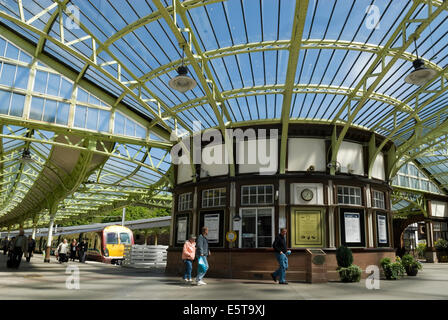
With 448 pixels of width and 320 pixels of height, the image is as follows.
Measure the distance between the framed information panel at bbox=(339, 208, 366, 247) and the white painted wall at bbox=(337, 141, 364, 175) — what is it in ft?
5.88

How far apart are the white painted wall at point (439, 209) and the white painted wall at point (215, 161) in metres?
27.2

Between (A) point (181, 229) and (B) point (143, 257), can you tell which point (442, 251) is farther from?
(A) point (181, 229)

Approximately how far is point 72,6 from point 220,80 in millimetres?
5872

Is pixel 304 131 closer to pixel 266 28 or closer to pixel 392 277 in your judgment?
pixel 266 28

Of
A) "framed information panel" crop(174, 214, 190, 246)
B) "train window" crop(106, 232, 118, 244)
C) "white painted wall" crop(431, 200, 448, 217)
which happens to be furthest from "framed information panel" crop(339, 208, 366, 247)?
"white painted wall" crop(431, 200, 448, 217)

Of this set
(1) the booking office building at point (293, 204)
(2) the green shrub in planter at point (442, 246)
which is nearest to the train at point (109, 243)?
(1) the booking office building at point (293, 204)

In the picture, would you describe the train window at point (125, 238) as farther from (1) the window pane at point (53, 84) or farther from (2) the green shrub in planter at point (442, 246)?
(2) the green shrub in planter at point (442, 246)

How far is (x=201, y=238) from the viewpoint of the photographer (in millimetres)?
11375

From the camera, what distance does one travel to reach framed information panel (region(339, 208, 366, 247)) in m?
14.6

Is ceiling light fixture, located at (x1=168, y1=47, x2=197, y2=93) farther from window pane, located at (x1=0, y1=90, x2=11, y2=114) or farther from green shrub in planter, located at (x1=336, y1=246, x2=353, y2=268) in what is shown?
window pane, located at (x1=0, y1=90, x2=11, y2=114)

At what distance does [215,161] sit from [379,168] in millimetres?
7621

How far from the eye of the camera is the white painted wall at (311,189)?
1473cm
